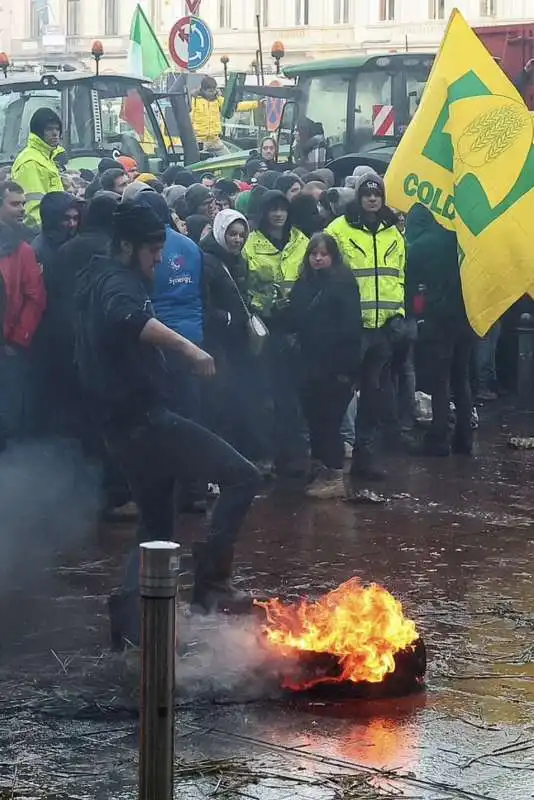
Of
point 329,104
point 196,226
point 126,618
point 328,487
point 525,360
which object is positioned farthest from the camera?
point 329,104

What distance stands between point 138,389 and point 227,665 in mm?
1182

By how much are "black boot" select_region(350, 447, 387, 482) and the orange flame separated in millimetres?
4532

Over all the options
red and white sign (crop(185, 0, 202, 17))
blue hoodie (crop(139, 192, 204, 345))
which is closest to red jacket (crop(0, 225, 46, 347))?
blue hoodie (crop(139, 192, 204, 345))

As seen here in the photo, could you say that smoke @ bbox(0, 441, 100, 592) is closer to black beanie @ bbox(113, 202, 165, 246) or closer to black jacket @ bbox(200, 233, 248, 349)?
black jacket @ bbox(200, 233, 248, 349)

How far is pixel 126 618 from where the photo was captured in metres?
6.52

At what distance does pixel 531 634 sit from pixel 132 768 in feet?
7.69

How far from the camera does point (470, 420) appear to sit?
12.0m

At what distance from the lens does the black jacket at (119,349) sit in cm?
634

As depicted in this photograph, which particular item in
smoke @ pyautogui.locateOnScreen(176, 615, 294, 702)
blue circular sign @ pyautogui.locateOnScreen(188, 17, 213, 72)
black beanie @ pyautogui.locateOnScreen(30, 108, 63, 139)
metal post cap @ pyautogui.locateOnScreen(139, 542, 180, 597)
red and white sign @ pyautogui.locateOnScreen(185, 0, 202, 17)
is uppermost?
red and white sign @ pyautogui.locateOnScreen(185, 0, 202, 17)

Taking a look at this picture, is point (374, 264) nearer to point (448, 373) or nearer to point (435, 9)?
point (448, 373)

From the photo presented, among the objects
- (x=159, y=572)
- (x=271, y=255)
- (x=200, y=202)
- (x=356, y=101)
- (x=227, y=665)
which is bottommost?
(x=227, y=665)

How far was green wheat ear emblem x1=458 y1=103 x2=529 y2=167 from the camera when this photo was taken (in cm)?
1032

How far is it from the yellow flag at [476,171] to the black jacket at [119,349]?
4.05 metres

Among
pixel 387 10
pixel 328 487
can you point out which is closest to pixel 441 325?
pixel 328 487
